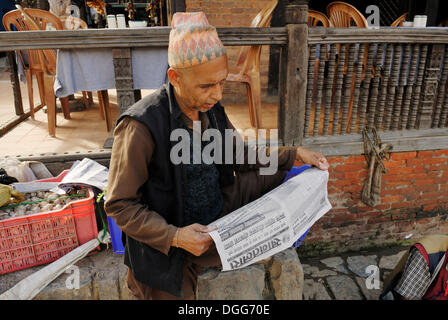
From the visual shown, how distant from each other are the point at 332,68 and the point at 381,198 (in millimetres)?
1793

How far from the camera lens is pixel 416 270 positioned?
2830 mm

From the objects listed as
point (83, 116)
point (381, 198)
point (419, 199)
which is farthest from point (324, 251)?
point (83, 116)

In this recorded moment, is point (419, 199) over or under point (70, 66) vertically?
under

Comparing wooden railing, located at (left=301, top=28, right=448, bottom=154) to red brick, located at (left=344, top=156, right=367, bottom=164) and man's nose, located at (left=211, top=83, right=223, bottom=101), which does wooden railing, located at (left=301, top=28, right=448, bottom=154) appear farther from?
man's nose, located at (left=211, top=83, right=223, bottom=101)

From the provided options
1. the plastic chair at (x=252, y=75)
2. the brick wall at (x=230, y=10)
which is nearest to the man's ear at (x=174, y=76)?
the plastic chair at (x=252, y=75)

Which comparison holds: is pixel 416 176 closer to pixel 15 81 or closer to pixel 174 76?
pixel 174 76

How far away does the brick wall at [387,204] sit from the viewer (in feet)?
13.3

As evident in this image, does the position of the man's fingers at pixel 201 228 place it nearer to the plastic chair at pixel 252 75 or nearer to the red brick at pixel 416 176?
the plastic chair at pixel 252 75

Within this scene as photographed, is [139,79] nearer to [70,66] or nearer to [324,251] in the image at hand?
[70,66]

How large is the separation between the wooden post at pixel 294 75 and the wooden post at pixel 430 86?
159 cm

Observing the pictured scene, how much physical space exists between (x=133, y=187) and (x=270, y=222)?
806mm

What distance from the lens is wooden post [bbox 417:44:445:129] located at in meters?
3.83
